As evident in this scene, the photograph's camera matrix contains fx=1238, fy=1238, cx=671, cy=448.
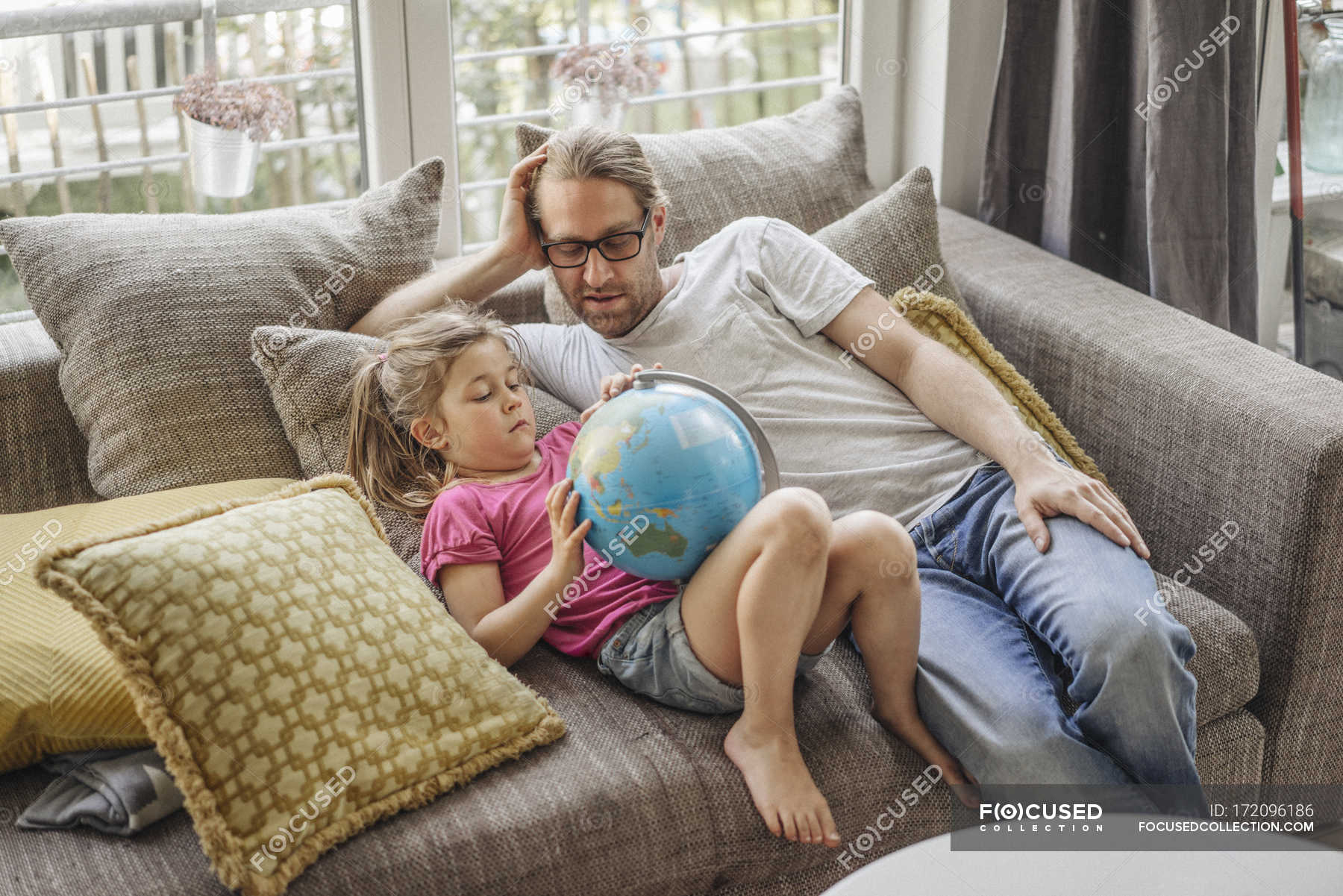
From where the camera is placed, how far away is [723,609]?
Result: 150cm

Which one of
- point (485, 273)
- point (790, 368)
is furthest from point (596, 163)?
point (790, 368)

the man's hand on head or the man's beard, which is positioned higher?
the man's hand on head

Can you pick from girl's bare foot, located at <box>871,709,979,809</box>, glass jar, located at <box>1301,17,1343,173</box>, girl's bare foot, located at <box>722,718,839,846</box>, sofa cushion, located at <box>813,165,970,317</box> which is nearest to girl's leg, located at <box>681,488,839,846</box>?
girl's bare foot, located at <box>722,718,839,846</box>

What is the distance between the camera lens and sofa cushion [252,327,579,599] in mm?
1803

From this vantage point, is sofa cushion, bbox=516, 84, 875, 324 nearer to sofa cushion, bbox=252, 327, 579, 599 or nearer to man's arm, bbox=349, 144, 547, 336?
man's arm, bbox=349, 144, 547, 336

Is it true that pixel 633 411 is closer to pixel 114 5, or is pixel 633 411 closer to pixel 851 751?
pixel 851 751

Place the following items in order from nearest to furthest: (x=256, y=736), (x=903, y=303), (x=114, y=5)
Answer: (x=256, y=736), (x=903, y=303), (x=114, y=5)

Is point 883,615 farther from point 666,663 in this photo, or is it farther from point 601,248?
point 601,248

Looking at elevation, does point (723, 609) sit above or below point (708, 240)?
below

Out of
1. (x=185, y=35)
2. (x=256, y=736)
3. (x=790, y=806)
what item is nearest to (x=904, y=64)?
(x=185, y=35)

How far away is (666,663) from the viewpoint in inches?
61.7

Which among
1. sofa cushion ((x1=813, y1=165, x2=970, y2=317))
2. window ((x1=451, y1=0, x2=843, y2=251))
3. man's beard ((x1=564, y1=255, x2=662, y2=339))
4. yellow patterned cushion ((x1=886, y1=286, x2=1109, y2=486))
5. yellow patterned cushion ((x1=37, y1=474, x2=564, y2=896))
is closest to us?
yellow patterned cushion ((x1=37, y1=474, x2=564, y2=896))

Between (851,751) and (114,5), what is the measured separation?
1.80 m

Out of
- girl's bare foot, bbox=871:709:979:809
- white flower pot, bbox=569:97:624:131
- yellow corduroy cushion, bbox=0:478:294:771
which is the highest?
white flower pot, bbox=569:97:624:131
